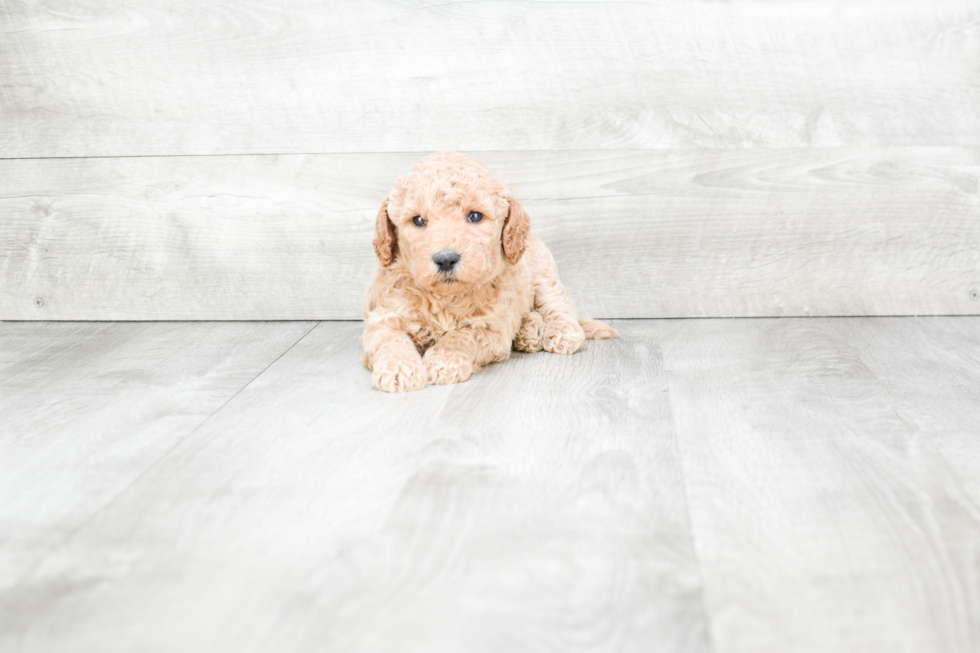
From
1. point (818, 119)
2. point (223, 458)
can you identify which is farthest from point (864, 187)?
point (223, 458)

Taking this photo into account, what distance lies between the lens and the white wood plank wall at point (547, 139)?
2449mm

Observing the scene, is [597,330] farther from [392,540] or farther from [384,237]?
[392,540]

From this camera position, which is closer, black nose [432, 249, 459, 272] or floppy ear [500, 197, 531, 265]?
black nose [432, 249, 459, 272]

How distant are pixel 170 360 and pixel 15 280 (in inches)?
35.8

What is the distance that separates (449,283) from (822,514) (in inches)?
35.6

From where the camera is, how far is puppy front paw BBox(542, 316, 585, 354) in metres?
2.13

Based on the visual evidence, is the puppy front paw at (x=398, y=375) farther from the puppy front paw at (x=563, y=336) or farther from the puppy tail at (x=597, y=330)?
the puppy tail at (x=597, y=330)

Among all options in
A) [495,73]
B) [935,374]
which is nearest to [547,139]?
[495,73]

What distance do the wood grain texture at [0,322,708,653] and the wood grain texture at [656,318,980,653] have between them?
2.1 inches

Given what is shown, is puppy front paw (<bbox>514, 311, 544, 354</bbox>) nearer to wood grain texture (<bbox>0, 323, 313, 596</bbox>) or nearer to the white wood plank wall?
the white wood plank wall

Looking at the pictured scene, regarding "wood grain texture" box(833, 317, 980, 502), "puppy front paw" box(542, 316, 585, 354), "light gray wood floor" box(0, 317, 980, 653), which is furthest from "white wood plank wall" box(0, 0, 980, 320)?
"light gray wood floor" box(0, 317, 980, 653)

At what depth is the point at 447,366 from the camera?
Result: 1.88 meters

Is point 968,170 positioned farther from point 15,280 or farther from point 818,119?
point 15,280

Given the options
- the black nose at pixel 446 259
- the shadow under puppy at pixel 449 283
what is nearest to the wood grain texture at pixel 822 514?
the shadow under puppy at pixel 449 283
